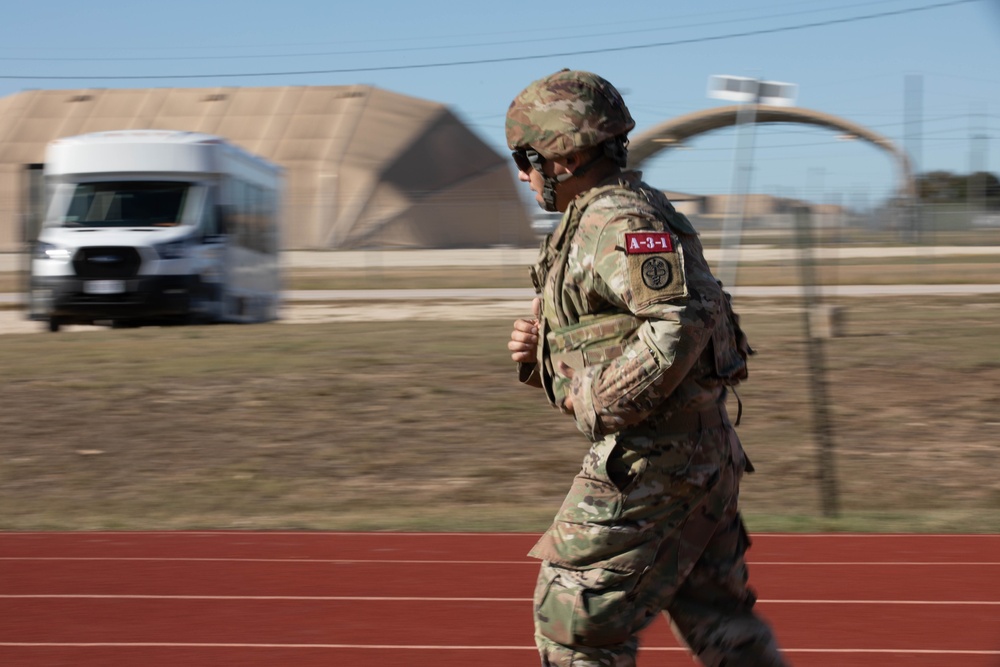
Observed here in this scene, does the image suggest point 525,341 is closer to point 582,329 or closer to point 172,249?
point 582,329

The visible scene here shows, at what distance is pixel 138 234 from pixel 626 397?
15.3 meters

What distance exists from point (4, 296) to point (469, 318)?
45.0ft

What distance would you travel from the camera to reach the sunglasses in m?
3.09

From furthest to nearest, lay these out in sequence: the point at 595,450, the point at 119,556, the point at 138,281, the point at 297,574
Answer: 1. the point at 138,281
2. the point at 119,556
3. the point at 297,574
4. the point at 595,450

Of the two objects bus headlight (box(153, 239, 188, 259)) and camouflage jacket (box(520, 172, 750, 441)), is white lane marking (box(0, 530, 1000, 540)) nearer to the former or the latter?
camouflage jacket (box(520, 172, 750, 441))

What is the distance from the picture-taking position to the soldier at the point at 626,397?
2.83 meters

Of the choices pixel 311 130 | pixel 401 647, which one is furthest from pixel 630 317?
pixel 311 130

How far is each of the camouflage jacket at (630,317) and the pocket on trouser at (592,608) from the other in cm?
32

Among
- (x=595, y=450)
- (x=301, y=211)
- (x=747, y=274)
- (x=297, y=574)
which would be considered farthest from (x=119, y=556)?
(x=301, y=211)

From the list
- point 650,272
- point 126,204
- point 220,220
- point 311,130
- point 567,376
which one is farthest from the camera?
point 311,130

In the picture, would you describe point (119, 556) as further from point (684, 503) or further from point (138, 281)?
A: point (138, 281)

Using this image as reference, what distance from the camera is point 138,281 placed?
16938mm

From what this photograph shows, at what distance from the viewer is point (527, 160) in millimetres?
3150

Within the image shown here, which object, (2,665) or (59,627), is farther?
(59,627)
